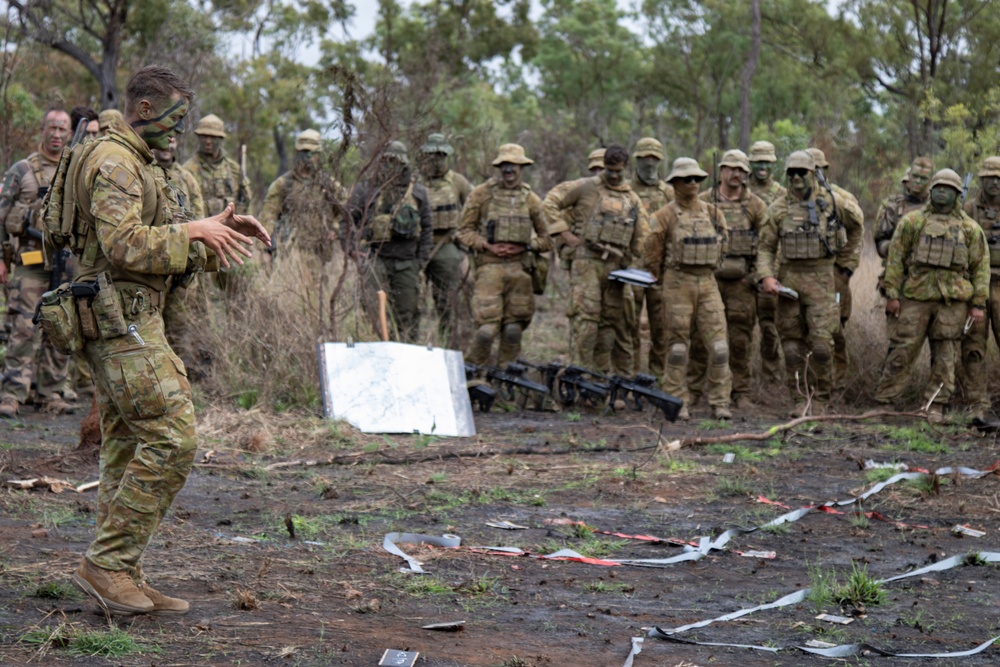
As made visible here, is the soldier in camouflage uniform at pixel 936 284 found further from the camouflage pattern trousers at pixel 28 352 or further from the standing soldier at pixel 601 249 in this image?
the camouflage pattern trousers at pixel 28 352

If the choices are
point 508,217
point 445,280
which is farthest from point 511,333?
point 445,280

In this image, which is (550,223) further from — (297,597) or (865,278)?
(297,597)

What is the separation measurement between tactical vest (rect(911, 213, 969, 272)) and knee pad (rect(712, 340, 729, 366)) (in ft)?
5.91

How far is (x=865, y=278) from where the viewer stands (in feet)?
45.2

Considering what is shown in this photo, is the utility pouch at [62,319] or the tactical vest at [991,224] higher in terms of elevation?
the tactical vest at [991,224]

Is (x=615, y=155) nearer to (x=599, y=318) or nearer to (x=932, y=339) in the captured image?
(x=599, y=318)

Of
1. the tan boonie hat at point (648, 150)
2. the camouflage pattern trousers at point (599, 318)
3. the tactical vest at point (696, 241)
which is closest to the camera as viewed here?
the tactical vest at point (696, 241)

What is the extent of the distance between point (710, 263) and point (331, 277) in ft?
11.6

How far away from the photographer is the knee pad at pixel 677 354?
11.0 metres

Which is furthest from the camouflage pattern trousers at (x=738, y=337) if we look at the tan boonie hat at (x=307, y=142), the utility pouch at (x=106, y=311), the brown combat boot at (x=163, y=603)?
the utility pouch at (x=106, y=311)

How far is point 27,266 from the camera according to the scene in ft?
31.4

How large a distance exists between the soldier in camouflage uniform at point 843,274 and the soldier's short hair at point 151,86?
7.67 meters

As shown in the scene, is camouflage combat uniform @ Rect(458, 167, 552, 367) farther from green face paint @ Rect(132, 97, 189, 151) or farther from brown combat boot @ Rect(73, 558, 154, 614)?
brown combat boot @ Rect(73, 558, 154, 614)

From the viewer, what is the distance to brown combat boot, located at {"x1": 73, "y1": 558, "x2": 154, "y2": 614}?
4797 mm
